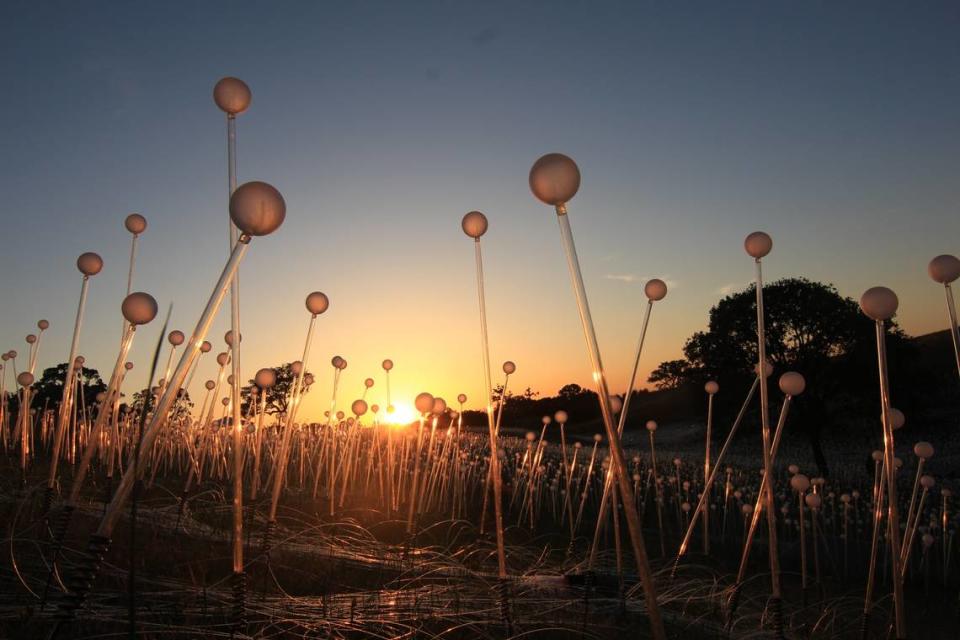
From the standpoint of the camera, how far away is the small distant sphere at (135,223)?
527cm

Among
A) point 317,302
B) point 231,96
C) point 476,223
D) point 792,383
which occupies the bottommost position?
point 792,383

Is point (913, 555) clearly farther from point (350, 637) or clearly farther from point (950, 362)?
point (950, 362)

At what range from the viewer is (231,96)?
3.21m

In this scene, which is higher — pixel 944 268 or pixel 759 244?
pixel 759 244

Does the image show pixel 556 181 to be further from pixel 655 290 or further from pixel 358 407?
pixel 358 407

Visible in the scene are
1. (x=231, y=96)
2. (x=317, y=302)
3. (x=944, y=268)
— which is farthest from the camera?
(x=317, y=302)

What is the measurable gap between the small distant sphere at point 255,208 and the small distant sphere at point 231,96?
118 centimetres

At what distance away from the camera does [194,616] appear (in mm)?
3383

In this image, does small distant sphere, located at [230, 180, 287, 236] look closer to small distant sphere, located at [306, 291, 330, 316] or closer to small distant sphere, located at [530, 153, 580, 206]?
small distant sphere, located at [530, 153, 580, 206]

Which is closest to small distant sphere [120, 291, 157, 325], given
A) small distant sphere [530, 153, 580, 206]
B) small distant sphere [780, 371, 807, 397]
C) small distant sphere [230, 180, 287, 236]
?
small distant sphere [230, 180, 287, 236]

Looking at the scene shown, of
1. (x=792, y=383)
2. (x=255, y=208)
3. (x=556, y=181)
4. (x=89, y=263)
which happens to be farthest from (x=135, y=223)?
(x=792, y=383)

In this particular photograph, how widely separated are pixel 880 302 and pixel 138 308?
3.49 m

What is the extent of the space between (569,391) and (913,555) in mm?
36713

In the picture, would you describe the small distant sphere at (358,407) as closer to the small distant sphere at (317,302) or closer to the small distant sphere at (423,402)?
the small distant sphere at (423,402)
